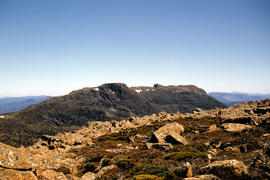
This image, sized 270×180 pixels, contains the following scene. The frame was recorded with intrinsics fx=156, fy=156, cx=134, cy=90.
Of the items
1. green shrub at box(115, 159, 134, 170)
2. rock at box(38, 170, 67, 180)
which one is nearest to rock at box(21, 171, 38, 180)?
rock at box(38, 170, 67, 180)

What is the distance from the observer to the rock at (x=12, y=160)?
8445mm

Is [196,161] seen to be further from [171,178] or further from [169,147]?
[169,147]

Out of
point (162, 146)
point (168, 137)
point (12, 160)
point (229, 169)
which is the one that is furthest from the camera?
point (168, 137)

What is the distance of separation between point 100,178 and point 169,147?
10.2 m

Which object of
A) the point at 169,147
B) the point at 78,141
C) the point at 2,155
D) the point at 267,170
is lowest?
the point at 78,141

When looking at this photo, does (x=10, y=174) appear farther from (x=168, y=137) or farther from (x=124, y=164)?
(x=168, y=137)

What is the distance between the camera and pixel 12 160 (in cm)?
873

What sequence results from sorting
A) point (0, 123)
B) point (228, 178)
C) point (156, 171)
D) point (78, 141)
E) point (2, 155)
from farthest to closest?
1. point (0, 123)
2. point (78, 141)
3. point (156, 171)
4. point (2, 155)
5. point (228, 178)

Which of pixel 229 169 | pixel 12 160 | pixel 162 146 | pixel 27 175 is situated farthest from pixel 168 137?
pixel 12 160

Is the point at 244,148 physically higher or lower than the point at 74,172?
higher

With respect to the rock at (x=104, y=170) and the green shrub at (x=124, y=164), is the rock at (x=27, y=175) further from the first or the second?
the green shrub at (x=124, y=164)

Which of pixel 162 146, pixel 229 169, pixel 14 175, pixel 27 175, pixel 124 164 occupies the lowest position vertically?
pixel 162 146

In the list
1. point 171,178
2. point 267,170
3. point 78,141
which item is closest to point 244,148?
point 267,170

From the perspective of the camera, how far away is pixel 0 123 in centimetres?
19325
